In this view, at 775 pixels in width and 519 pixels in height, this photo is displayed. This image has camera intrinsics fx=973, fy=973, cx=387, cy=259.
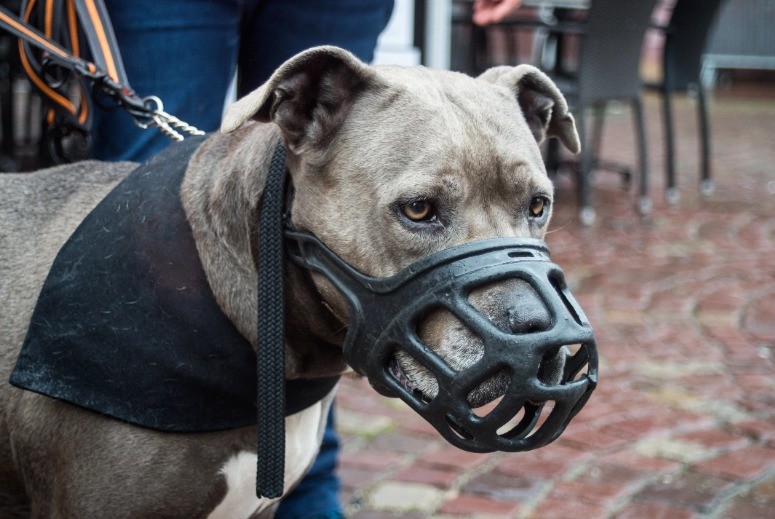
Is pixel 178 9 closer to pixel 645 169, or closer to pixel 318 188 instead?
pixel 318 188

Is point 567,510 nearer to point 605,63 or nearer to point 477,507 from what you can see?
point 477,507

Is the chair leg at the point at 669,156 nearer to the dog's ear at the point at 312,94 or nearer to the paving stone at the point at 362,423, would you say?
the paving stone at the point at 362,423

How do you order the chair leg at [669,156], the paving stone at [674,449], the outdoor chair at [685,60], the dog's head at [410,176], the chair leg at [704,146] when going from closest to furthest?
the dog's head at [410,176] → the paving stone at [674,449] → the chair leg at [669,156] → the outdoor chair at [685,60] → the chair leg at [704,146]

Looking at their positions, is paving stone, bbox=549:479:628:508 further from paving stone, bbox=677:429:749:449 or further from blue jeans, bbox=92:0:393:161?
blue jeans, bbox=92:0:393:161

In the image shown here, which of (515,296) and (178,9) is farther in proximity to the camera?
(178,9)

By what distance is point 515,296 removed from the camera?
2092mm

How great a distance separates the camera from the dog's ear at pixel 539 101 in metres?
2.72

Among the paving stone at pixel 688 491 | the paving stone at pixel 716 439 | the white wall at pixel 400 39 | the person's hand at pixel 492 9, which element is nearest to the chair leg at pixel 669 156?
the white wall at pixel 400 39

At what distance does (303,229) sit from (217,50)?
922 mm

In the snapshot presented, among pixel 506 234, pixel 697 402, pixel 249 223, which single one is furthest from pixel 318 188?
pixel 697 402

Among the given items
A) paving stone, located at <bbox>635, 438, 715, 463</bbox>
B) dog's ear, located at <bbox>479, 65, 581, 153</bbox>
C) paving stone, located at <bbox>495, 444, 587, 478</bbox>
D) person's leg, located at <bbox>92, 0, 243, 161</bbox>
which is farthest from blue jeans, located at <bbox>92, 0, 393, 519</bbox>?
paving stone, located at <bbox>635, 438, 715, 463</bbox>

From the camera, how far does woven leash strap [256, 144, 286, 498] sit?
232 cm

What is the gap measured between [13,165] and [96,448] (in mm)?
5544

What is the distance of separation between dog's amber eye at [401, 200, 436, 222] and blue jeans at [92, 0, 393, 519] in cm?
103
